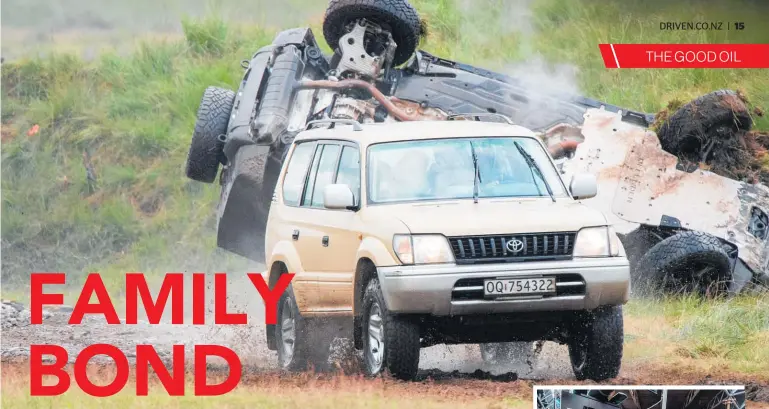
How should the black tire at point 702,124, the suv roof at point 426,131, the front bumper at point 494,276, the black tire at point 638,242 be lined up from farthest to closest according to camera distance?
Result: the black tire at point 702,124 < the black tire at point 638,242 < the suv roof at point 426,131 < the front bumper at point 494,276

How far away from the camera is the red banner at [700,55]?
1535 centimetres

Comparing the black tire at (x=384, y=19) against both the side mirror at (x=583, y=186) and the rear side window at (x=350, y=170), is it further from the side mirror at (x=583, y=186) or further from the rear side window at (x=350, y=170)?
the side mirror at (x=583, y=186)

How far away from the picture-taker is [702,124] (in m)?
13.8

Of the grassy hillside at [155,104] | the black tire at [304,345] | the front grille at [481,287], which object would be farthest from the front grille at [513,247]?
the grassy hillside at [155,104]

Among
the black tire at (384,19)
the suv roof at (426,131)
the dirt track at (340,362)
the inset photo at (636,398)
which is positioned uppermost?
the black tire at (384,19)

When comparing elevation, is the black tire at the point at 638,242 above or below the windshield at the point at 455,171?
below

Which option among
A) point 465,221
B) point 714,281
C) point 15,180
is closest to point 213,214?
point 15,180

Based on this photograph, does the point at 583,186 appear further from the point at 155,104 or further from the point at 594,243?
the point at 155,104

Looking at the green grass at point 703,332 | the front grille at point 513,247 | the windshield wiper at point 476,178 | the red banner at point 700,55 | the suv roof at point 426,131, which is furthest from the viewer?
the red banner at point 700,55

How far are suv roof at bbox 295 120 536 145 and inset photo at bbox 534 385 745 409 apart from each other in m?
1.98

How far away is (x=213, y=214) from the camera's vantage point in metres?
21.9

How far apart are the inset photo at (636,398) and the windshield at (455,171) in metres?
1.44

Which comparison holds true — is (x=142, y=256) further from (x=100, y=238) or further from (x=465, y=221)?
(x=465, y=221)

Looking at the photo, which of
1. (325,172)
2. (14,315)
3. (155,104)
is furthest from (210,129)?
(155,104)
